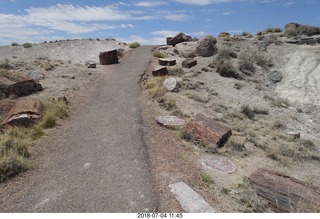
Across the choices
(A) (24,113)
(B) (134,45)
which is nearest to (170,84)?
(A) (24,113)

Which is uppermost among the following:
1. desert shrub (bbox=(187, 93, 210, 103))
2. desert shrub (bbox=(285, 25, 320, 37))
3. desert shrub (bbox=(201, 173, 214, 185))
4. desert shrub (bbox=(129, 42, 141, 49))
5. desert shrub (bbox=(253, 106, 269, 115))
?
desert shrub (bbox=(285, 25, 320, 37))

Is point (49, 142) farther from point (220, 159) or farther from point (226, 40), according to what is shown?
point (226, 40)

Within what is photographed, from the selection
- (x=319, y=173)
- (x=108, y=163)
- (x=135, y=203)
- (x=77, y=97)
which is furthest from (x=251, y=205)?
(x=77, y=97)

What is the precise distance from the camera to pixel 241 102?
15445mm

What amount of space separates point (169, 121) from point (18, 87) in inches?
271

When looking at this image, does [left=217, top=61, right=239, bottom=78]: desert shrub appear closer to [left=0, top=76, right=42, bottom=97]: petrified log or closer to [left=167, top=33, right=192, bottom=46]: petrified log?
[left=0, top=76, right=42, bottom=97]: petrified log

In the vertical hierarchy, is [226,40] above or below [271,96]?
above

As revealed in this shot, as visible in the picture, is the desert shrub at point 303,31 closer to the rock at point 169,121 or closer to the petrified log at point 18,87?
the rock at point 169,121

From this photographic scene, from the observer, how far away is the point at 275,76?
776 inches

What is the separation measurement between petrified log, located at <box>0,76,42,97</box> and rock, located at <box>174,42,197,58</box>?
13.0 metres

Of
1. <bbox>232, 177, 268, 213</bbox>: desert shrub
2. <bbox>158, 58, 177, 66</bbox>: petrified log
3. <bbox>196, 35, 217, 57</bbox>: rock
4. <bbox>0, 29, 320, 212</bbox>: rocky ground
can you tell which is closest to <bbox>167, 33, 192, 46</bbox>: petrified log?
<bbox>0, 29, 320, 212</bbox>: rocky ground

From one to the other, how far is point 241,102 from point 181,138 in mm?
6808

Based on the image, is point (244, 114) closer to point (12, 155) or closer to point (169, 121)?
point (169, 121)

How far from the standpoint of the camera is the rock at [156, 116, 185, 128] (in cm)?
1052
